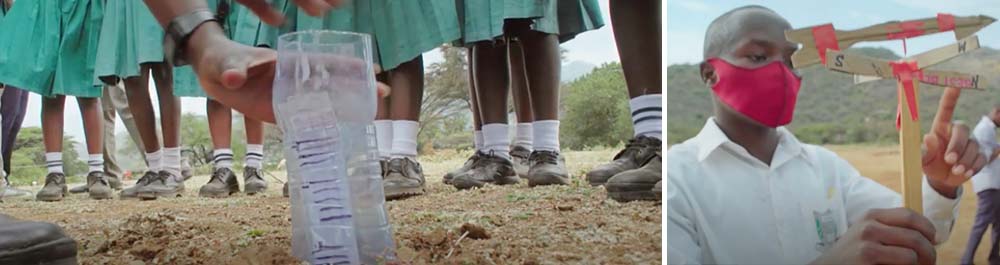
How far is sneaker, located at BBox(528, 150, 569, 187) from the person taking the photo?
124cm

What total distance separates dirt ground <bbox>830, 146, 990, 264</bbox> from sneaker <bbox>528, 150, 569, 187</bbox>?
1.51ft

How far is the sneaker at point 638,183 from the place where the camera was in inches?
38.4

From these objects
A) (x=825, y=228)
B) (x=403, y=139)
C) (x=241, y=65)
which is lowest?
(x=825, y=228)

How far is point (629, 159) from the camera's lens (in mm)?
1047

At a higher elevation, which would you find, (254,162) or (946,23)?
(946,23)

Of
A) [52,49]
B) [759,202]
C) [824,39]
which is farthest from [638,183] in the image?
[52,49]

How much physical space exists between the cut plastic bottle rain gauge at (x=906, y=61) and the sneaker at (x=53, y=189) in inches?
58.7

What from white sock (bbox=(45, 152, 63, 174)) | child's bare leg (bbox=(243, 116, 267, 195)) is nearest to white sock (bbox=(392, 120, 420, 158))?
child's bare leg (bbox=(243, 116, 267, 195))

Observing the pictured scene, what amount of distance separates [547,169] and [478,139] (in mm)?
199

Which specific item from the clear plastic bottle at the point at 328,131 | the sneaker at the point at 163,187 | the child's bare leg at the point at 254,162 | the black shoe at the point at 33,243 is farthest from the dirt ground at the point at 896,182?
the sneaker at the point at 163,187

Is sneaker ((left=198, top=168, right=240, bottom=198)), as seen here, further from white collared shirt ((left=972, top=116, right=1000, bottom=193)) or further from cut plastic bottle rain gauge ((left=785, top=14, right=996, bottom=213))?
white collared shirt ((left=972, top=116, right=1000, bottom=193))

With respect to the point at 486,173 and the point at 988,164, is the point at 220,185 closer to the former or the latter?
the point at 486,173

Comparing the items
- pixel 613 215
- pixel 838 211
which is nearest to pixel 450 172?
pixel 613 215

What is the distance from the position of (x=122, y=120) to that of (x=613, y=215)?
124 cm
